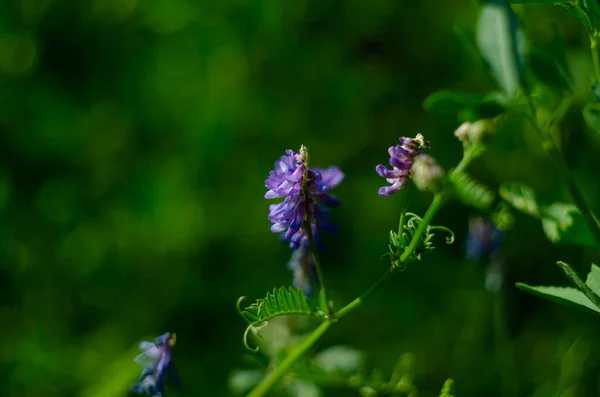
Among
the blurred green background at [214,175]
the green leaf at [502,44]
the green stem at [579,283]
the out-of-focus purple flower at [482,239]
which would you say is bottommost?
the green stem at [579,283]

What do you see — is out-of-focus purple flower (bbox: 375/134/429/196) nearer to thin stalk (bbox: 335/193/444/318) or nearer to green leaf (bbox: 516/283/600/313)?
thin stalk (bbox: 335/193/444/318)

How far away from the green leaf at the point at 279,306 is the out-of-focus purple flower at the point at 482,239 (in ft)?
3.16

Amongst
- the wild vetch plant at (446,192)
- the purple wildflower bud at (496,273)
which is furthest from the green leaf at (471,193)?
the purple wildflower bud at (496,273)

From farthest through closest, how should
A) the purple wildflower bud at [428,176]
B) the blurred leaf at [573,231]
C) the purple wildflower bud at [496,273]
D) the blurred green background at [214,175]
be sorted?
the blurred green background at [214,175] → the purple wildflower bud at [496,273] → the blurred leaf at [573,231] → the purple wildflower bud at [428,176]

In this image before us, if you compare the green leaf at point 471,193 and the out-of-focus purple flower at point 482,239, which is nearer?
the green leaf at point 471,193

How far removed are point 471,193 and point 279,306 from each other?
0.33m

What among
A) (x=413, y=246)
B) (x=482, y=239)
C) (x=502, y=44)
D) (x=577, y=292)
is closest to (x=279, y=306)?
(x=413, y=246)

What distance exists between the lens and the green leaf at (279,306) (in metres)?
1.11

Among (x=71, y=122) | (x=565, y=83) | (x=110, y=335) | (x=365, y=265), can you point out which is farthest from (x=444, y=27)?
(x=565, y=83)

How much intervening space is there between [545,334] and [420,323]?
0.41 metres

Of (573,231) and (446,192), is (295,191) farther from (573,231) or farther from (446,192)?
(573,231)

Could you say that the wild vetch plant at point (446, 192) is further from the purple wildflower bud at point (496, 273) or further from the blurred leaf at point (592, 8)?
the purple wildflower bud at point (496, 273)

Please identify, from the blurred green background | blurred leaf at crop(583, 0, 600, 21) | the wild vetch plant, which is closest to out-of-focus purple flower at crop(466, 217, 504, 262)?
the blurred green background

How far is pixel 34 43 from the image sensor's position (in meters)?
3.01
